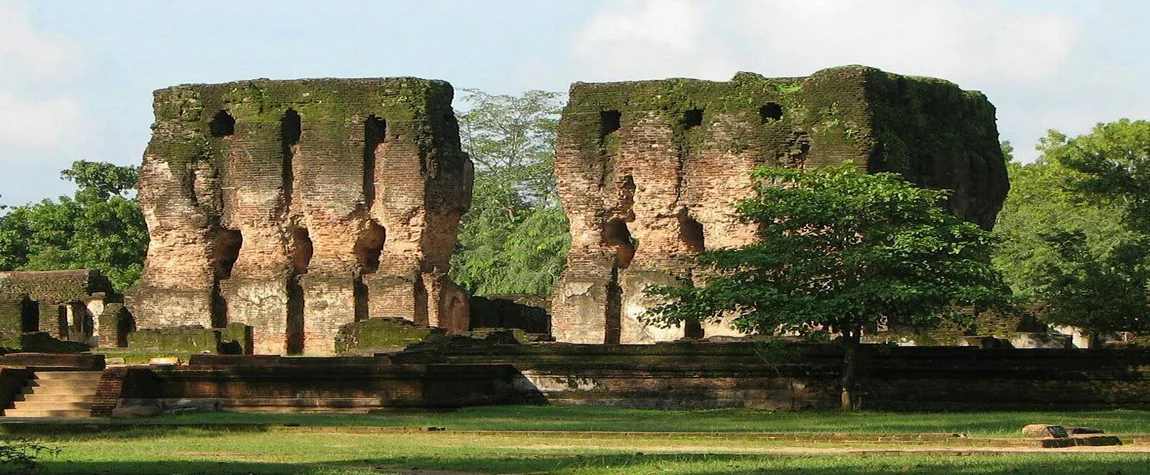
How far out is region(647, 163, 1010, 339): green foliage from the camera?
23.7m

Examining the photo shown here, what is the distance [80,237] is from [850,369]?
33.1m

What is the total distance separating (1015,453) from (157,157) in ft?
78.9

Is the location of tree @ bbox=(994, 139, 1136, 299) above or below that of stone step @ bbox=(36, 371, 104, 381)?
above

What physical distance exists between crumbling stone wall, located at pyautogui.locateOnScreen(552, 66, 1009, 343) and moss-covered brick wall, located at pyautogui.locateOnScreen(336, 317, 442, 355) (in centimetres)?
444

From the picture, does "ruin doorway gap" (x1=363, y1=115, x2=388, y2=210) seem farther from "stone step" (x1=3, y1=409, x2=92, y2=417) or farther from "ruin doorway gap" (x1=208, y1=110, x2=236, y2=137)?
"stone step" (x1=3, y1=409, x2=92, y2=417)

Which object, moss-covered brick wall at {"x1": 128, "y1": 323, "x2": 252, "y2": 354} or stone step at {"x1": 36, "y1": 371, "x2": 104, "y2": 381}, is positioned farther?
moss-covered brick wall at {"x1": 128, "y1": 323, "x2": 252, "y2": 354}

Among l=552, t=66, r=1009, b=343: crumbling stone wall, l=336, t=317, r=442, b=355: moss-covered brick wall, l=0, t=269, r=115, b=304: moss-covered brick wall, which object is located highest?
l=552, t=66, r=1009, b=343: crumbling stone wall

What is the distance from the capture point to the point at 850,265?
23.8 metres

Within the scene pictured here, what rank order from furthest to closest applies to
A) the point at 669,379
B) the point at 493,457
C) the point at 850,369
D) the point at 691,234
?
1. the point at 691,234
2. the point at 669,379
3. the point at 850,369
4. the point at 493,457

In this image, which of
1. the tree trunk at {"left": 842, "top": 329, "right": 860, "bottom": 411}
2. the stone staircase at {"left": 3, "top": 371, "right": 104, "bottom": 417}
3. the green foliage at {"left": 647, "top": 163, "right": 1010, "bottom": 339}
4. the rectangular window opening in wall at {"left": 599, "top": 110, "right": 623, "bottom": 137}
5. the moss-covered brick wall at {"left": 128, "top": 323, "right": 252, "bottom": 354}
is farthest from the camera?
the rectangular window opening in wall at {"left": 599, "top": 110, "right": 623, "bottom": 137}

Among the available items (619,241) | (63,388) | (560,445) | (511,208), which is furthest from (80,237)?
(560,445)

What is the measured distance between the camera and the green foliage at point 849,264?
2367 centimetres

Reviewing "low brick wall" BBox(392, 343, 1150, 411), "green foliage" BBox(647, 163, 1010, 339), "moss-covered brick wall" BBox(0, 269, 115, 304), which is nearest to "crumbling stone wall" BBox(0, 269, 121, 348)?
"moss-covered brick wall" BBox(0, 269, 115, 304)

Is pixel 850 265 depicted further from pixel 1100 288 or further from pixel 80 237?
pixel 80 237
